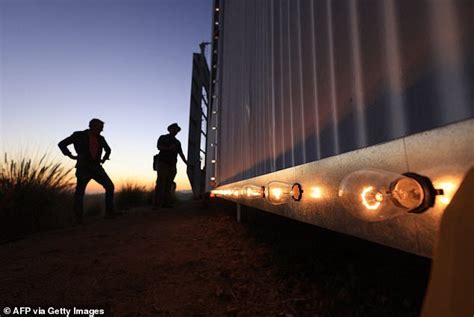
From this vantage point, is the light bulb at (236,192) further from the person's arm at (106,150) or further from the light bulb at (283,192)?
the person's arm at (106,150)

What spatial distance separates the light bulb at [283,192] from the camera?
1070mm

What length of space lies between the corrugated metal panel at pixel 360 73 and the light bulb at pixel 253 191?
6.1 inches

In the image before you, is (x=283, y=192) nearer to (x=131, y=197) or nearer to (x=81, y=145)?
(x=81, y=145)

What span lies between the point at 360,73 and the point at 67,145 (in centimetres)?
441

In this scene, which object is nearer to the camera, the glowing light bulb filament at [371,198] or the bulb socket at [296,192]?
the glowing light bulb filament at [371,198]

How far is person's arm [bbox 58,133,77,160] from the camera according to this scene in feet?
12.9

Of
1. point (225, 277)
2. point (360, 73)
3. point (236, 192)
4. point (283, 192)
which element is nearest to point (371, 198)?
point (360, 73)

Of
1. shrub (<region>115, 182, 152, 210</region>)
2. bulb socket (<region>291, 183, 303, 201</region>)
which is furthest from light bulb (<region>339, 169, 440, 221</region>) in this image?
shrub (<region>115, 182, 152, 210</region>)

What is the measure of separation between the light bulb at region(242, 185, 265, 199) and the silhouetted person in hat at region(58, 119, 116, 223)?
3.12 m

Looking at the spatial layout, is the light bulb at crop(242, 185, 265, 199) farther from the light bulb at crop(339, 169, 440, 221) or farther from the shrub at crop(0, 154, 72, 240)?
the shrub at crop(0, 154, 72, 240)

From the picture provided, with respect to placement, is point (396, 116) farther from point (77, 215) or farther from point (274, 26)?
point (77, 215)

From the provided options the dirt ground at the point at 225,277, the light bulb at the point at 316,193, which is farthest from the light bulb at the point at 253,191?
the light bulb at the point at 316,193

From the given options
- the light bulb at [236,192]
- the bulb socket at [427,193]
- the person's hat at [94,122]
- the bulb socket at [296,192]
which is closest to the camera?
the bulb socket at [427,193]

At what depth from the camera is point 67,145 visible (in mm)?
4012
